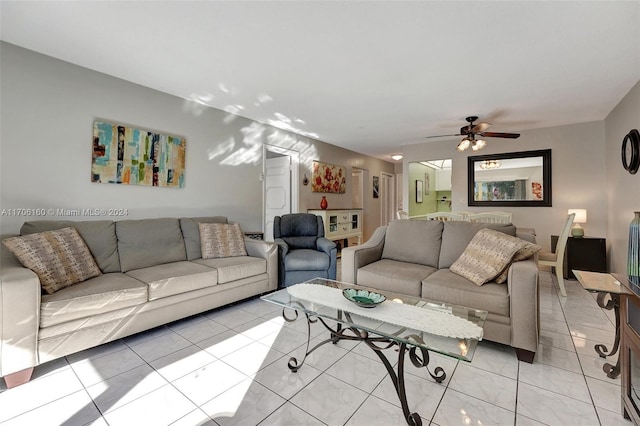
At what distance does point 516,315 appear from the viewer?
1.92m

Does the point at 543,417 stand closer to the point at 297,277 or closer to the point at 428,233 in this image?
the point at 428,233

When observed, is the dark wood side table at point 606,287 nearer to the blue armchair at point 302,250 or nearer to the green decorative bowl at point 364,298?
the green decorative bowl at point 364,298

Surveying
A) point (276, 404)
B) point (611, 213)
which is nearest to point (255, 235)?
point (276, 404)

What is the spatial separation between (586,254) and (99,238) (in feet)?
19.4

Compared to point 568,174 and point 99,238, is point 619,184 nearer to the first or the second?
point 568,174

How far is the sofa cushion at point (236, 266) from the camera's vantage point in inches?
109

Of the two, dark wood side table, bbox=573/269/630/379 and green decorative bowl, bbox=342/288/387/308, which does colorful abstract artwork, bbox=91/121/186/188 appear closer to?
green decorative bowl, bbox=342/288/387/308

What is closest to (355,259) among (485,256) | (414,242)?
(414,242)

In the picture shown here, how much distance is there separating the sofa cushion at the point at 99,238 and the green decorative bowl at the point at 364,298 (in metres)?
2.19

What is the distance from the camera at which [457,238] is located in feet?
8.91

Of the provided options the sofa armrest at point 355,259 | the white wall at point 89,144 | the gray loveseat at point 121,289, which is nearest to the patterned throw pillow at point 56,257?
the gray loveseat at point 121,289

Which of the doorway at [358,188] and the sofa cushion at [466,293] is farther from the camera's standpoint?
the doorway at [358,188]

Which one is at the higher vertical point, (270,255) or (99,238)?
(99,238)

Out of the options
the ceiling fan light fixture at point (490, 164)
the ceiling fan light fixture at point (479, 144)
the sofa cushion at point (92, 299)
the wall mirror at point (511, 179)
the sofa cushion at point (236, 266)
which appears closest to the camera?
the sofa cushion at point (92, 299)
